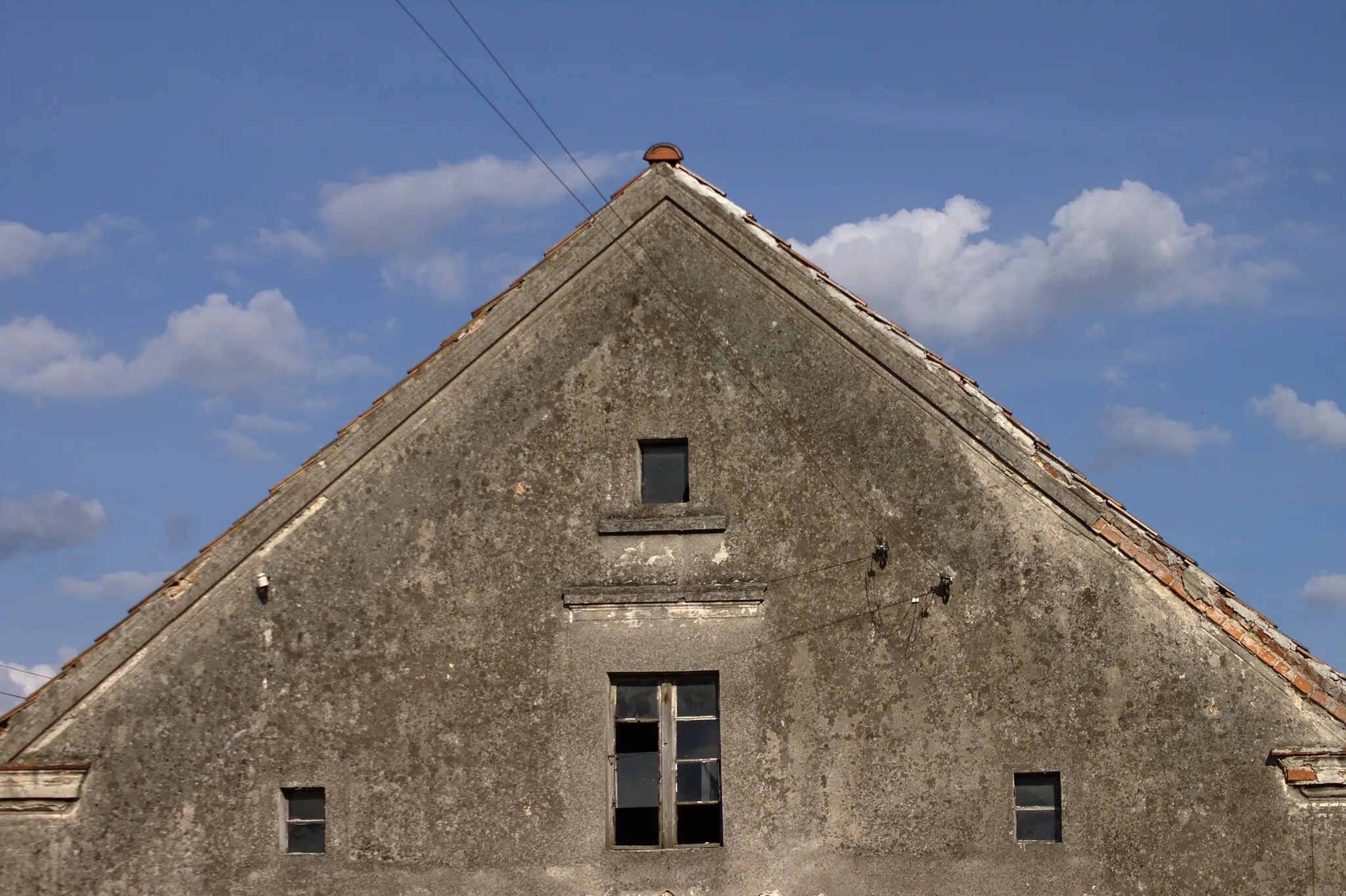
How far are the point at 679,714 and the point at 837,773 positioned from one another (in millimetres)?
1374

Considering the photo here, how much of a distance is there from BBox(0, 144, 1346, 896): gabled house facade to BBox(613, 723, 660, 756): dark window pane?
0.08ft

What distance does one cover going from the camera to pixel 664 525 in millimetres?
11977

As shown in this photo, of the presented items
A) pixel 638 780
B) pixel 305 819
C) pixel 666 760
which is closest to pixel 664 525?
pixel 666 760

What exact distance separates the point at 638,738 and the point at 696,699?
57 centimetres

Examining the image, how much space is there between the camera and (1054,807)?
11273 millimetres

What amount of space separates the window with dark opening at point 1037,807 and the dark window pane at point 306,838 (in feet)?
18.1

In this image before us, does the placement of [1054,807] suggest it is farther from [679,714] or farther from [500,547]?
[500,547]

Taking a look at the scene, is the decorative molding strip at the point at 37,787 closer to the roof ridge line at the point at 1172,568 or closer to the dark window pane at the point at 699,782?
the dark window pane at the point at 699,782

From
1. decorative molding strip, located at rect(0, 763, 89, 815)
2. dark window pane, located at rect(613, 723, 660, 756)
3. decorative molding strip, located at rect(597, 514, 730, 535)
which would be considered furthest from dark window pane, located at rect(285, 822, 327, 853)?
decorative molding strip, located at rect(597, 514, 730, 535)

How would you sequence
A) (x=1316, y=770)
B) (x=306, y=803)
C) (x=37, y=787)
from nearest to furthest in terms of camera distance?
1. (x=1316, y=770)
2. (x=37, y=787)
3. (x=306, y=803)

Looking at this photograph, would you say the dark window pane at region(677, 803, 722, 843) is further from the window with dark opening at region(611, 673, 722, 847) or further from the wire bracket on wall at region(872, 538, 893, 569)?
the wire bracket on wall at region(872, 538, 893, 569)

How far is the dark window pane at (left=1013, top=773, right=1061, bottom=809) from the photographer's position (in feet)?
37.0

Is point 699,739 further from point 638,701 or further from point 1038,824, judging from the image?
point 1038,824

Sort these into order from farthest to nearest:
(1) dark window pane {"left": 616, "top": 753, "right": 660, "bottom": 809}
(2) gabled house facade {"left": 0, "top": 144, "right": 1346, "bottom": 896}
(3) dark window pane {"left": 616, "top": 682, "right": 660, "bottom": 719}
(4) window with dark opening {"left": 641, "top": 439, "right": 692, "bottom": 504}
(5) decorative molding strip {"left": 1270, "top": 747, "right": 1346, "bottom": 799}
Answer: (4) window with dark opening {"left": 641, "top": 439, "right": 692, "bottom": 504}, (3) dark window pane {"left": 616, "top": 682, "right": 660, "bottom": 719}, (1) dark window pane {"left": 616, "top": 753, "right": 660, "bottom": 809}, (2) gabled house facade {"left": 0, "top": 144, "right": 1346, "bottom": 896}, (5) decorative molding strip {"left": 1270, "top": 747, "right": 1346, "bottom": 799}
